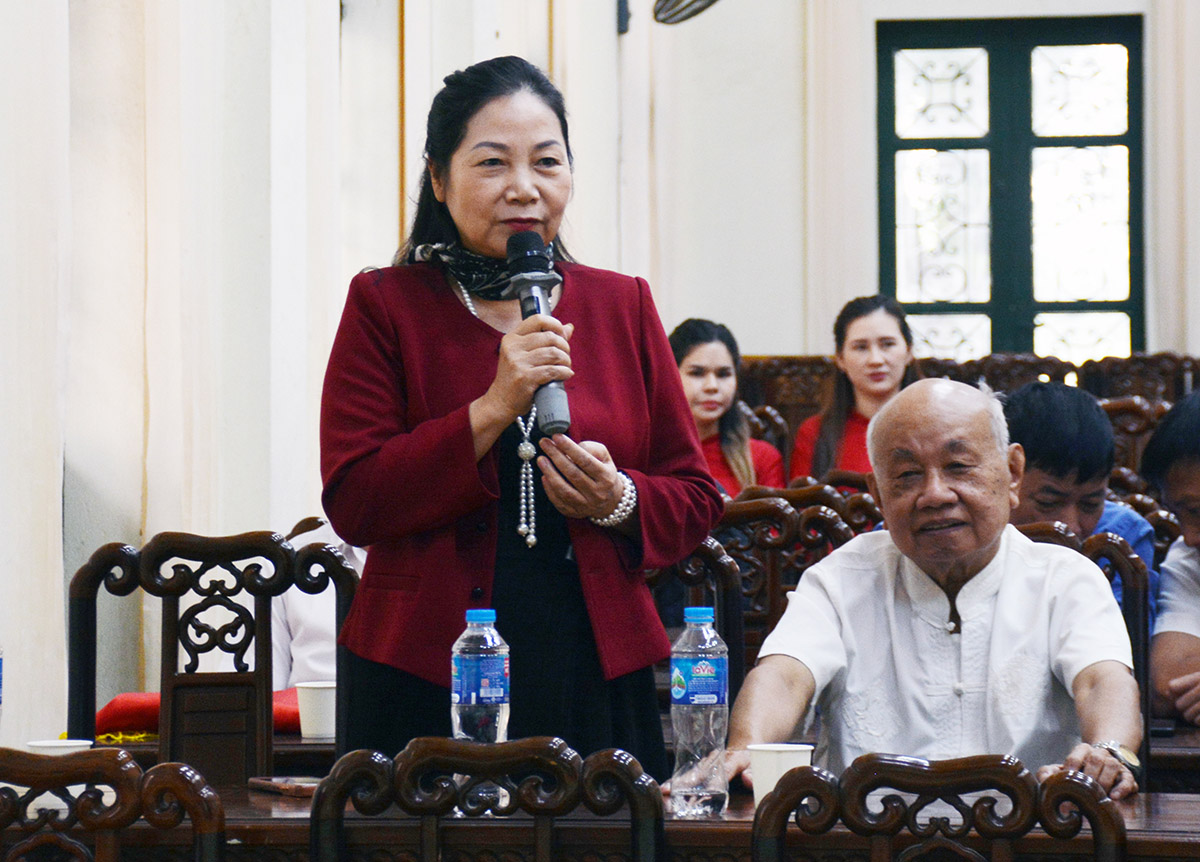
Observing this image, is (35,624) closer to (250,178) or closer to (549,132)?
(549,132)

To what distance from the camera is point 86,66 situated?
3.06 m

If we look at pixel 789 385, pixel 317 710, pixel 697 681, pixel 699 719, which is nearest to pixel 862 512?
pixel 317 710

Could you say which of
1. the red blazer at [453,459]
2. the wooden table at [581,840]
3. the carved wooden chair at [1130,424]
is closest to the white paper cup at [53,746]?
the wooden table at [581,840]

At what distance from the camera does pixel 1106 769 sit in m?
1.78

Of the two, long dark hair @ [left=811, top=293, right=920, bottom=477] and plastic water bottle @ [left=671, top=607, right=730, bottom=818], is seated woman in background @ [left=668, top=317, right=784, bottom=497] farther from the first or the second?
plastic water bottle @ [left=671, top=607, right=730, bottom=818]

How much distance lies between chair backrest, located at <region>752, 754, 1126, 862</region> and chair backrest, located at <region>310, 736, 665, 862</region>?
111 millimetres

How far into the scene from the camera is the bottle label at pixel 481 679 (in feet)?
5.64

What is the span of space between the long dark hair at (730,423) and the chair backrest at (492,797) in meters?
3.68

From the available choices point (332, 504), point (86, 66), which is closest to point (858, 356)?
point (86, 66)

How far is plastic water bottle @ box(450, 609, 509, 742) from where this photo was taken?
1.72 m

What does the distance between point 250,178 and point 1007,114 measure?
7.12 metres

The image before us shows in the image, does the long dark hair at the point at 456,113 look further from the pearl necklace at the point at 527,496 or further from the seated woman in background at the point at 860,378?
the seated woman in background at the point at 860,378

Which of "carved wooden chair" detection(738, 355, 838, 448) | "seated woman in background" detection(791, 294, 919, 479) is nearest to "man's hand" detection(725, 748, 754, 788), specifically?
"seated woman in background" detection(791, 294, 919, 479)

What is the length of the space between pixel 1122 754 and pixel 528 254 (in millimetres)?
926
